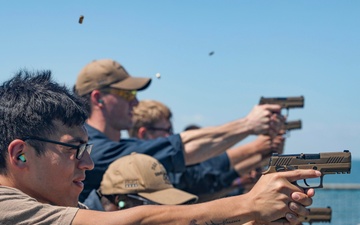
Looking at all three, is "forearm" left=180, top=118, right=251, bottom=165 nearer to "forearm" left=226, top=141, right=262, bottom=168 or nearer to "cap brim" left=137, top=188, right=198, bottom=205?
"forearm" left=226, top=141, right=262, bottom=168

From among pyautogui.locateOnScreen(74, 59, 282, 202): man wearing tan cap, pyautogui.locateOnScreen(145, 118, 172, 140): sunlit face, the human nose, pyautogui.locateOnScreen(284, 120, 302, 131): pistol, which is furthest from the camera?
pyautogui.locateOnScreen(145, 118, 172, 140): sunlit face

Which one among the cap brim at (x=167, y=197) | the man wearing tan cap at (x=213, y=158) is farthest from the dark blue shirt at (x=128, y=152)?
the cap brim at (x=167, y=197)

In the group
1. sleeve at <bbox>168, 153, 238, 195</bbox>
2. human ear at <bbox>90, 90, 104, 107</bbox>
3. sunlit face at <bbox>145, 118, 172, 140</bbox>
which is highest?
human ear at <bbox>90, 90, 104, 107</bbox>

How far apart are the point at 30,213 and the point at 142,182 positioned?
5.74ft

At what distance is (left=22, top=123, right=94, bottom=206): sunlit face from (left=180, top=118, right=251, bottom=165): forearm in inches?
133

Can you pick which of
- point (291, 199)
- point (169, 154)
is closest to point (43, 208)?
point (291, 199)

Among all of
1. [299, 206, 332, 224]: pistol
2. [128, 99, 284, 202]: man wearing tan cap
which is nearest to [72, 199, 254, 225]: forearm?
[299, 206, 332, 224]: pistol

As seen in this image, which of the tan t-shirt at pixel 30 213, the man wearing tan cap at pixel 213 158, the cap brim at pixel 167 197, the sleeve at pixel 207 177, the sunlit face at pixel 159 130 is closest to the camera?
the tan t-shirt at pixel 30 213

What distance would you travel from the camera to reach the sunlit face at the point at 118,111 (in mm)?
7129

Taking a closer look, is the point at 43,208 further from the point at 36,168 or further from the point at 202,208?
the point at 202,208

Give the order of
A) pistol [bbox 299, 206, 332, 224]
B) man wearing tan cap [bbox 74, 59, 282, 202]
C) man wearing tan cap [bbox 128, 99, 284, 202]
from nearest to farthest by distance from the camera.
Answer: man wearing tan cap [bbox 74, 59, 282, 202] < pistol [bbox 299, 206, 332, 224] < man wearing tan cap [bbox 128, 99, 284, 202]

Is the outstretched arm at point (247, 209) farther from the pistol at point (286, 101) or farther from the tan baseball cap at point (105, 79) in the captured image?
the pistol at point (286, 101)

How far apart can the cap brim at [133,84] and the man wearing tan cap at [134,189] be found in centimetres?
205

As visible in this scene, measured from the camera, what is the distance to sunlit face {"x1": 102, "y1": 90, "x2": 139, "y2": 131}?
7.13 meters
